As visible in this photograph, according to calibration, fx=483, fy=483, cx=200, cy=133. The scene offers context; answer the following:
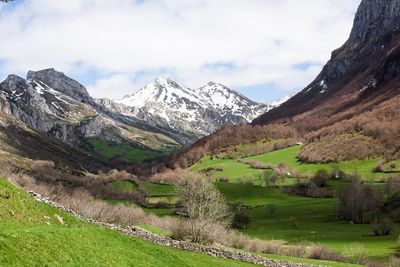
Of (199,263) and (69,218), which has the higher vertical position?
(69,218)

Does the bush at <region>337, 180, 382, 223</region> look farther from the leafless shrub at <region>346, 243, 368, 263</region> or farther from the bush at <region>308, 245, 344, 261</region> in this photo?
the bush at <region>308, 245, 344, 261</region>

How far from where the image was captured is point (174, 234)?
81.8 metres

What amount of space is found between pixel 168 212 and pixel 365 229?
2824 inches

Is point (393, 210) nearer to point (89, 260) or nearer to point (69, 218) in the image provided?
point (69, 218)

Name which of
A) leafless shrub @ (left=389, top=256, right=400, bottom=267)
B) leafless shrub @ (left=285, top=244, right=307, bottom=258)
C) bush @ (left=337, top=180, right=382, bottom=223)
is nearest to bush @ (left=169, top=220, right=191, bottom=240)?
leafless shrub @ (left=285, top=244, right=307, bottom=258)

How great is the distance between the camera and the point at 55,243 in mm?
29578

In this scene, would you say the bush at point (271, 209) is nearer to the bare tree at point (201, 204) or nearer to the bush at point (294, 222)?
the bush at point (294, 222)

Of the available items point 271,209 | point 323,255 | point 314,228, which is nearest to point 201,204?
point 323,255

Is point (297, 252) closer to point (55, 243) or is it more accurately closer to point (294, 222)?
point (55, 243)

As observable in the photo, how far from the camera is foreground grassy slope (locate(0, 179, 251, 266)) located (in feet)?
86.8

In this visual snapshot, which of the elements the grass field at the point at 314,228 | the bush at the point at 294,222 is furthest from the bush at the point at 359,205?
the bush at the point at 294,222

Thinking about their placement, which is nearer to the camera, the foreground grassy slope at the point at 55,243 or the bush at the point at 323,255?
the foreground grassy slope at the point at 55,243

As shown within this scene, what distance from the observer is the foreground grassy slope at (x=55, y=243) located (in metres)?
26.5

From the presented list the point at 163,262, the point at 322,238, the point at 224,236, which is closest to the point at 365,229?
the point at 322,238
